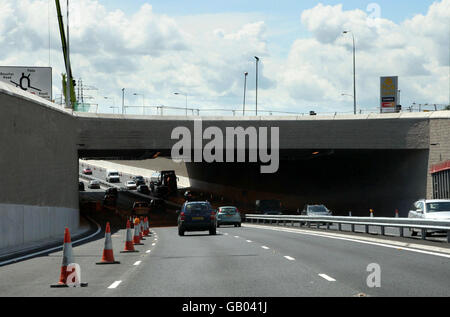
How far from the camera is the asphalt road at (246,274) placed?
41.6 ft

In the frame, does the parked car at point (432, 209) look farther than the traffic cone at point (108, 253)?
Yes

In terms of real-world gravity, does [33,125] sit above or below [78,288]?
above

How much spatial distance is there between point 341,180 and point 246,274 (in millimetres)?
54908

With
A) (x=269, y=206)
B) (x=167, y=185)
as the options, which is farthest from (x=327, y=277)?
(x=167, y=185)

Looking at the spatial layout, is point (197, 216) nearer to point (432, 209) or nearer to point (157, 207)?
point (432, 209)

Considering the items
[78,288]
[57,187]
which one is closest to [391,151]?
[57,187]

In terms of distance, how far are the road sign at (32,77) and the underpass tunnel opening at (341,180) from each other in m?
20.3

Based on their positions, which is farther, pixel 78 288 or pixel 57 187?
pixel 57 187

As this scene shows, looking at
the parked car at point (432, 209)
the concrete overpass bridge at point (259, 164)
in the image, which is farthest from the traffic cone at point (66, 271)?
the parked car at point (432, 209)

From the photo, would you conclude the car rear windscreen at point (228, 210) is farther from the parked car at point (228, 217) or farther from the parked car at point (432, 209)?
the parked car at point (432, 209)
